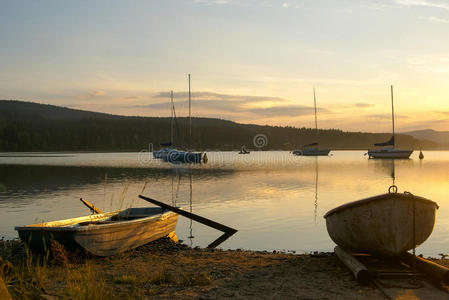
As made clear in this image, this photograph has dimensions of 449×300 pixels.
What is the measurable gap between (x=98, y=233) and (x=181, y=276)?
258cm

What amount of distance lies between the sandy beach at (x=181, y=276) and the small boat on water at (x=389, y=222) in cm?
92

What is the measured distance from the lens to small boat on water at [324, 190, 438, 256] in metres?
9.13

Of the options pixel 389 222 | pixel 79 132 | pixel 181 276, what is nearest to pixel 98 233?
pixel 181 276

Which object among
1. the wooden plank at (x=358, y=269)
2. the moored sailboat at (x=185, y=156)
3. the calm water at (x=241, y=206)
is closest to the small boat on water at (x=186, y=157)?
the moored sailboat at (x=185, y=156)

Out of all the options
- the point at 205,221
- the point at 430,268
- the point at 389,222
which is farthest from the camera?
the point at 205,221

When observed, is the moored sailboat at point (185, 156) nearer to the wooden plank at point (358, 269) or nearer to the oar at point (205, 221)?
the oar at point (205, 221)

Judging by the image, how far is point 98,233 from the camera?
10.7 m

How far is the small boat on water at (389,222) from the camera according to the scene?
9133mm

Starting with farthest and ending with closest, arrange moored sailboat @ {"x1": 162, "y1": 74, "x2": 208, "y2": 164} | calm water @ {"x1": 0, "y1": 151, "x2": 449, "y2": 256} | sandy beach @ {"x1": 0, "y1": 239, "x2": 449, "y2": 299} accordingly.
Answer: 1. moored sailboat @ {"x1": 162, "y1": 74, "x2": 208, "y2": 164}
2. calm water @ {"x1": 0, "y1": 151, "x2": 449, "y2": 256}
3. sandy beach @ {"x1": 0, "y1": 239, "x2": 449, "y2": 299}

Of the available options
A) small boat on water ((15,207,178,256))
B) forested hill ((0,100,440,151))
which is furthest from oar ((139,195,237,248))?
forested hill ((0,100,440,151))

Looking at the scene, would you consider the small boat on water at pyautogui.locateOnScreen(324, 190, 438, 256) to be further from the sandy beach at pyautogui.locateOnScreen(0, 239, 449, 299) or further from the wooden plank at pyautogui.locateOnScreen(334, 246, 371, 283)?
the sandy beach at pyautogui.locateOnScreen(0, 239, 449, 299)

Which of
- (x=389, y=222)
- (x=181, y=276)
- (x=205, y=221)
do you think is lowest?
(x=181, y=276)

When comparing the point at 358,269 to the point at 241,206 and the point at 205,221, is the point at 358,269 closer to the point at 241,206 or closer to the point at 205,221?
the point at 205,221

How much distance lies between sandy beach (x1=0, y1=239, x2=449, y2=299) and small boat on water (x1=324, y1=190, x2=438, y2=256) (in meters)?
0.92
